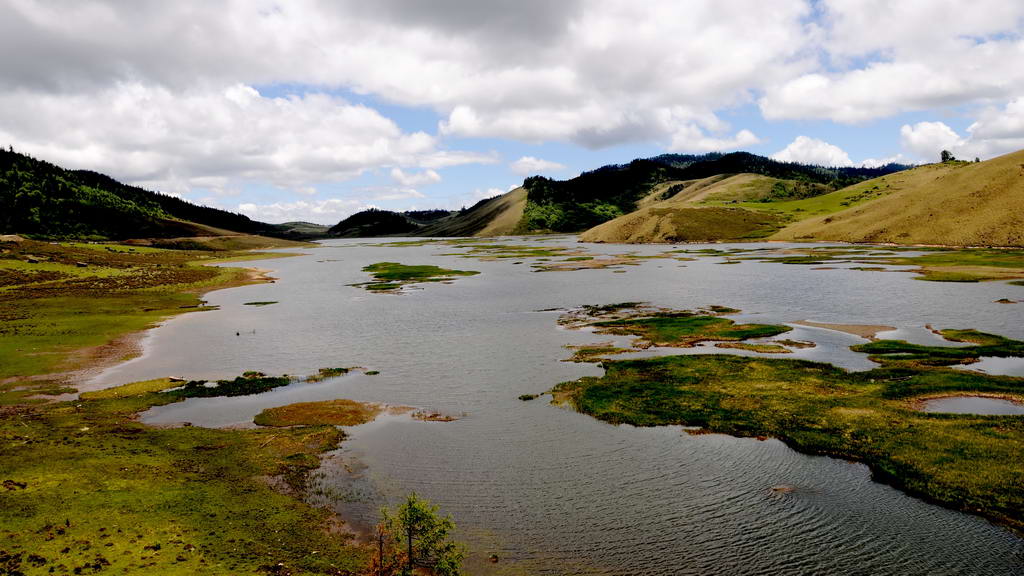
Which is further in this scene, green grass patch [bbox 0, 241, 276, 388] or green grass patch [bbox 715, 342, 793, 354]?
green grass patch [bbox 0, 241, 276, 388]

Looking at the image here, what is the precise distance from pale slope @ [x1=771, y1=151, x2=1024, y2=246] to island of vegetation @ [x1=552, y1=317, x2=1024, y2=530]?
12974cm

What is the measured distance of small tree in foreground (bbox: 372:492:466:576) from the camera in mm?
17188

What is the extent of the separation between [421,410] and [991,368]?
127 feet

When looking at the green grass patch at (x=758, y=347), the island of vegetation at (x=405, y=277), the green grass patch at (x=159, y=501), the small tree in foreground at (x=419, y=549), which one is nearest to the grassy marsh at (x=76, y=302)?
the green grass patch at (x=159, y=501)

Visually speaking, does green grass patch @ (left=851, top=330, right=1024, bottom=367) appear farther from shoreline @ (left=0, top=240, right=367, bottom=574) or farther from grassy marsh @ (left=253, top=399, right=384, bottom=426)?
shoreline @ (left=0, top=240, right=367, bottom=574)

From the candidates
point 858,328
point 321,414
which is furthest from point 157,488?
point 858,328

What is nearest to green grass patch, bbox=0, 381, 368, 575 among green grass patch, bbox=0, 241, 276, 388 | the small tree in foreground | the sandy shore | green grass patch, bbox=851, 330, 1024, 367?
the small tree in foreground

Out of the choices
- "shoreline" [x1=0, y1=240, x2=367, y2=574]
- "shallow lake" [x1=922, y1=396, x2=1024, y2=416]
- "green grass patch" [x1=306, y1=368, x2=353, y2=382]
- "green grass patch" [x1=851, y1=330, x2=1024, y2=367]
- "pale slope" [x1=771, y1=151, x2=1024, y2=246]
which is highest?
"pale slope" [x1=771, y1=151, x2=1024, y2=246]

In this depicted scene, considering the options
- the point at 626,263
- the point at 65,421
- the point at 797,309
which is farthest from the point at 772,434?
the point at 626,263

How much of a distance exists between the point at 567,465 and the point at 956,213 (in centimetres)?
18395

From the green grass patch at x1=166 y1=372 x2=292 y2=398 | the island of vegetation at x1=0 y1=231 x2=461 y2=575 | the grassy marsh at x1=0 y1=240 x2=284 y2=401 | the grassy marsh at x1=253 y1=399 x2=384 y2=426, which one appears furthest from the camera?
the grassy marsh at x1=0 y1=240 x2=284 y2=401

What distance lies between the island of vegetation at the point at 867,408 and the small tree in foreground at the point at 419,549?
15.7m

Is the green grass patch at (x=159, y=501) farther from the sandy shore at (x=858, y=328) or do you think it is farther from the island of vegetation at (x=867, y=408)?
the sandy shore at (x=858, y=328)

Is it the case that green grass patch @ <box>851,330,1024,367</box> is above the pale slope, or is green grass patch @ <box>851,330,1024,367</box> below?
below
